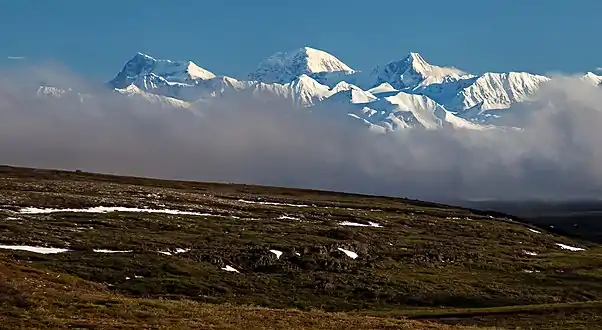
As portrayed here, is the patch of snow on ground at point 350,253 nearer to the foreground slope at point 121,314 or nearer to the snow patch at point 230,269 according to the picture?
the snow patch at point 230,269

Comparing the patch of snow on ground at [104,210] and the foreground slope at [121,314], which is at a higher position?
the patch of snow on ground at [104,210]

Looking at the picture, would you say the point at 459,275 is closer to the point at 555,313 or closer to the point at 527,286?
the point at 527,286

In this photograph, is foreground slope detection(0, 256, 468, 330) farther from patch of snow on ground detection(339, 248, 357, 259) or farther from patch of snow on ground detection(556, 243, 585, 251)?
patch of snow on ground detection(556, 243, 585, 251)

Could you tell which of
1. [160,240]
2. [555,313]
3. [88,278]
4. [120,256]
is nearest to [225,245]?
[160,240]

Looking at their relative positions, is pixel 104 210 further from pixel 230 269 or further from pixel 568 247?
pixel 568 247

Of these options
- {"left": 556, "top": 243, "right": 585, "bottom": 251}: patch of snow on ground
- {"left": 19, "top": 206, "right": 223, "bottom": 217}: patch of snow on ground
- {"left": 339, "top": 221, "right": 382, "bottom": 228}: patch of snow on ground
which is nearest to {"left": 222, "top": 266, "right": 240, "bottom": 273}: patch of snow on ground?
{"left": 19, "top": 206, "right": 223, "bottom": 217}: patch of snow on ground

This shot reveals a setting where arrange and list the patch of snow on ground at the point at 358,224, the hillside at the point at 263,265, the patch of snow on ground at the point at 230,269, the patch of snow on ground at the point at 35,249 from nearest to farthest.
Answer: the hillside at the point at 263,265 → the patch of snow on ground at the point at 35,249 → the patch of snow on ground at the point at 230,269 → the patch of snow on ground at the point at 358,224

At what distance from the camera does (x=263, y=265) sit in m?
88.6

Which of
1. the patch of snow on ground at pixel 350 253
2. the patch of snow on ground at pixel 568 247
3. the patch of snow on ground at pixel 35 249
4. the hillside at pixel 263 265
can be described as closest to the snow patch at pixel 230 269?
the hillside at pixel 263 265

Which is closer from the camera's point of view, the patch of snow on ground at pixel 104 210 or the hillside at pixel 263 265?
the hillside at pixel 263 265

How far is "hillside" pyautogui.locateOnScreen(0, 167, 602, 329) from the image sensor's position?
61250 millimetres

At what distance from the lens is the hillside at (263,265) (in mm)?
61250

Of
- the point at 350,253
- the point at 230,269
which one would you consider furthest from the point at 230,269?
the point at 350,253

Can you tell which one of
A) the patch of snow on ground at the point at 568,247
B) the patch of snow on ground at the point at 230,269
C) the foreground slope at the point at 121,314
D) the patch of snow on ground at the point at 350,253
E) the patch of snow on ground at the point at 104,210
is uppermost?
the patch of snow on ground at the point at 104,210
